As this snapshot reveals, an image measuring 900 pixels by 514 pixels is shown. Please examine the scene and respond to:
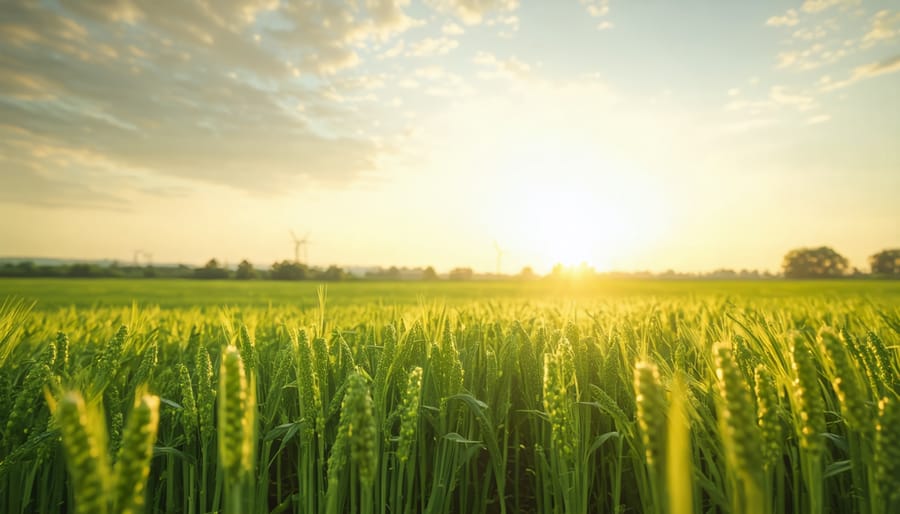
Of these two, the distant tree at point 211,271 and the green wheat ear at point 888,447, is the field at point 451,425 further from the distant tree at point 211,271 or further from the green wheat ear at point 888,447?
the distant tree at point 211,271

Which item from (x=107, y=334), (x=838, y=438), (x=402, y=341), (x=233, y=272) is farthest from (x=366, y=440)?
(x=233, y=272)

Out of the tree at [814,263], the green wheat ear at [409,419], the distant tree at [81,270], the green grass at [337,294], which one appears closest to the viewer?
the green wheat ear at [409,419]

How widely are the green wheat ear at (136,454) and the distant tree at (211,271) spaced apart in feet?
261

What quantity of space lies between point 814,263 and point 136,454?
150104mm

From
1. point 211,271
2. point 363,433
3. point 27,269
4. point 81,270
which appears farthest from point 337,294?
point 81,270

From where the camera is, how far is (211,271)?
254ft

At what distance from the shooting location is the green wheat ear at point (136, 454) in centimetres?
61

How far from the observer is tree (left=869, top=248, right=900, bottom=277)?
103 meters

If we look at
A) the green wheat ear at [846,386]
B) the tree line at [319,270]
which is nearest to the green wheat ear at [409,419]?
the green wheat ear at [846,386]

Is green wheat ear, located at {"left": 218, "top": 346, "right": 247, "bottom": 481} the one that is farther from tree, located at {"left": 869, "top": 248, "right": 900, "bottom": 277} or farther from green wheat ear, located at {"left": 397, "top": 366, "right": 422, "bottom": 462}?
tree, located at {"left": 869, "top": 248, "right": 900, "bottom": 277}

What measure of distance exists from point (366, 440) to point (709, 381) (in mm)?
1395

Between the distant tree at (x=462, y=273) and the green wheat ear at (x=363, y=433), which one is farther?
the distant tree at (x=462, y=273)

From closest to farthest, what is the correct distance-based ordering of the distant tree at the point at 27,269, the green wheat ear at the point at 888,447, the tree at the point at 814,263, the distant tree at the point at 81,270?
the green wheat ear at the point at 888,447, the distant tree at the point at 27,269, the distant tree at the point at 81,270, the tree at the point at 814,263

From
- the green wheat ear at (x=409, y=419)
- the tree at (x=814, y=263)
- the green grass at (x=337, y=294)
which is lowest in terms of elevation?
the green grass at (x=337, y=294)
